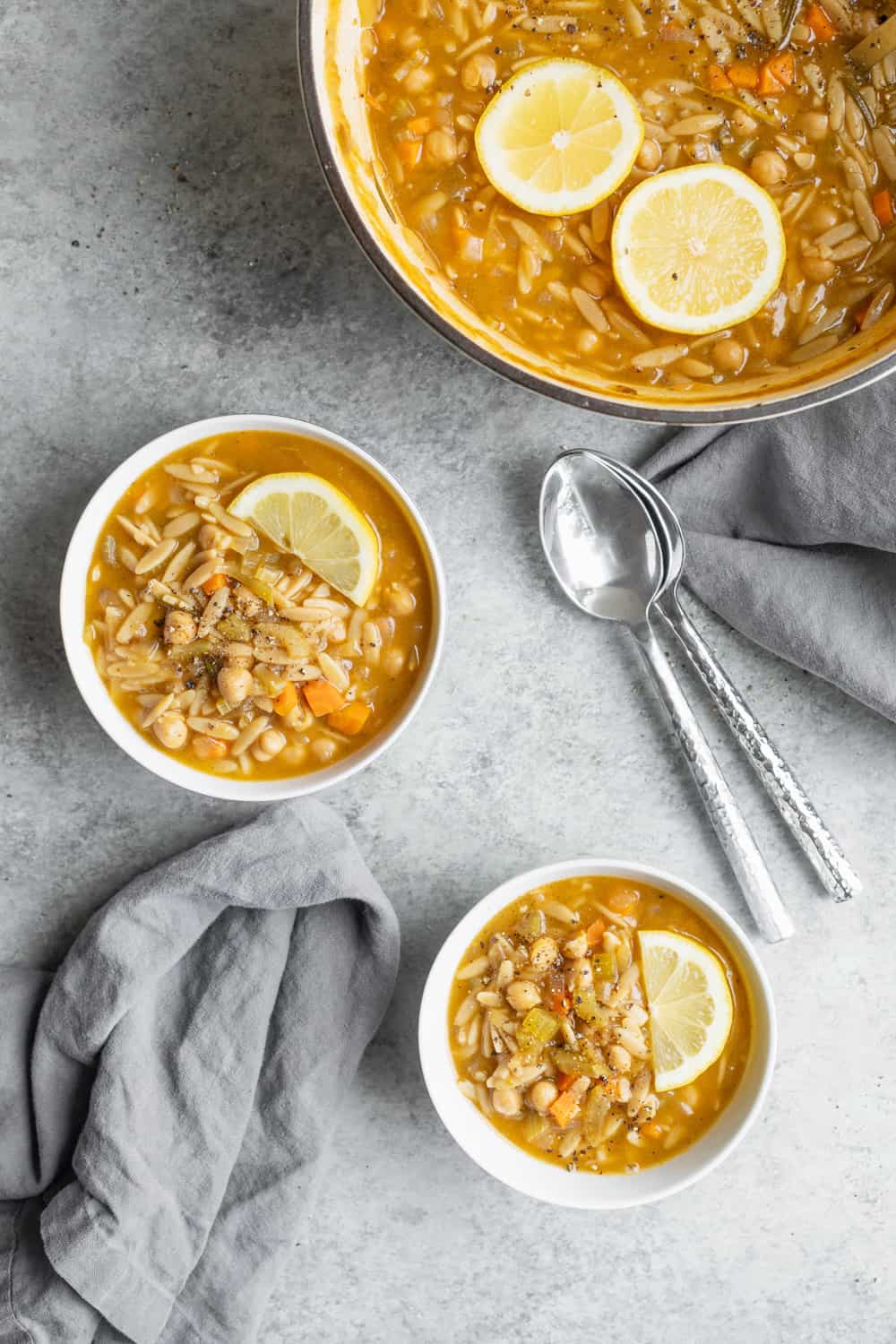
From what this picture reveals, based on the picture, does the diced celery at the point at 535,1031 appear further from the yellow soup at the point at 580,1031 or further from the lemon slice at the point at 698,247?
the lemon slice at the point at 698,247

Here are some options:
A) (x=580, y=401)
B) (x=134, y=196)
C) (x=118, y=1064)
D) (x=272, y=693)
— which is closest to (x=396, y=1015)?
(x=118, y=1064)

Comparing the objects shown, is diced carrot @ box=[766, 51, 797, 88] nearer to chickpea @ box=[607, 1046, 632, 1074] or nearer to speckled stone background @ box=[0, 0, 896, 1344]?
speckled stone background @ box=[0, 0, 896, 1344]

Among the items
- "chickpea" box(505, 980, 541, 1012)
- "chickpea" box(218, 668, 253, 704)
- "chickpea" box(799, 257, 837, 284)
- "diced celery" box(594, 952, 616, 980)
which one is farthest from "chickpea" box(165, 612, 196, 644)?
"chickpea" box(799, 257, 837, 284)

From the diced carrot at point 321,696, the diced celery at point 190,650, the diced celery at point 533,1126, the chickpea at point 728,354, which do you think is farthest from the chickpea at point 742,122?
the diced celery at point 533,1126

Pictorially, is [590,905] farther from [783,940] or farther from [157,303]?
[157,303]

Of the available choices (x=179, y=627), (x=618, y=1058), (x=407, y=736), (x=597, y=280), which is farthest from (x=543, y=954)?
(x=597, y=280)

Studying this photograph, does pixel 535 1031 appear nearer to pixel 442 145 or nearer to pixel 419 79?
pixel 442 145
